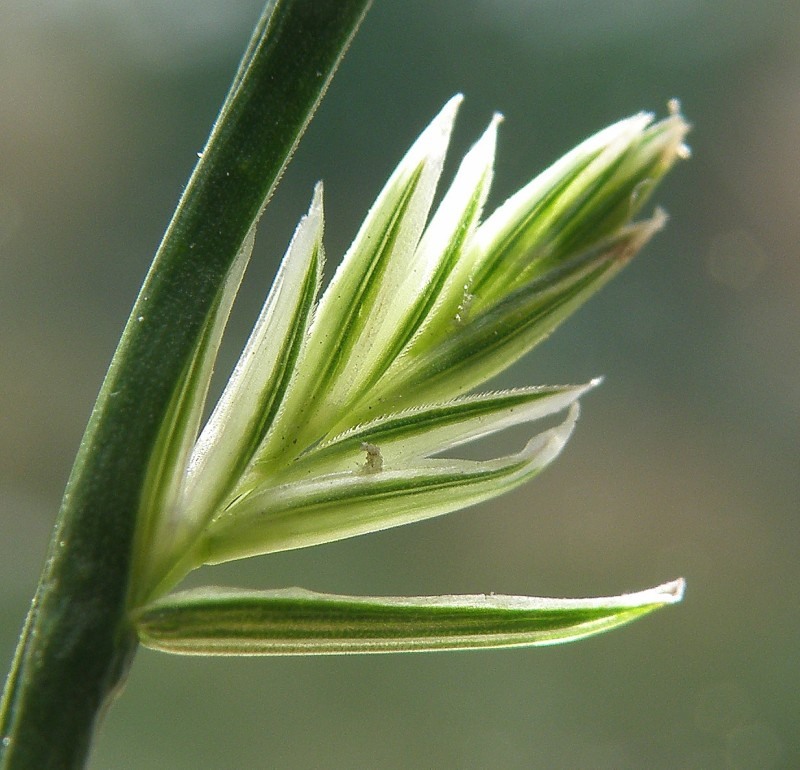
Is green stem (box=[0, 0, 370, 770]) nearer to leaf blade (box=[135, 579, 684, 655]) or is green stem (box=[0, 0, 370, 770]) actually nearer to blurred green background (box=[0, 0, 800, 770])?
leaf blade (box=[135, 579, 684, 655])

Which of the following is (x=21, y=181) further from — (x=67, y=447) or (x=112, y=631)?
(x=112, y=631)

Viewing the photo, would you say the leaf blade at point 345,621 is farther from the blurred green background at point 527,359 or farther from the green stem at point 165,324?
the blurred green background at point 527,359

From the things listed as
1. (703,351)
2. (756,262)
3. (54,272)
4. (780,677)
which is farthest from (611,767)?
(54,272)

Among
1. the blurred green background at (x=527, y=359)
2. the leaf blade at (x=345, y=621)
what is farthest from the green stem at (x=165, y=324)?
the blurred green background at (x=527, y=359)

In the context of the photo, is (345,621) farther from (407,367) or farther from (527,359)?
(527,359)

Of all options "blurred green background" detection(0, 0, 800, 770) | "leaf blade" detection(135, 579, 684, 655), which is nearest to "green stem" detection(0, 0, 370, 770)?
"leaf blade" detection(135, 579, 684, 655)

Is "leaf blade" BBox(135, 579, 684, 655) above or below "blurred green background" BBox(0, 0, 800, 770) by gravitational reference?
below

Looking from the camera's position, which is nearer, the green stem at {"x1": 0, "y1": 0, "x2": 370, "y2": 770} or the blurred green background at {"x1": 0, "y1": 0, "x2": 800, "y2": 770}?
the green stem at {"x1": 0, "y1": 0, "x2": 370, "y2": 770}
